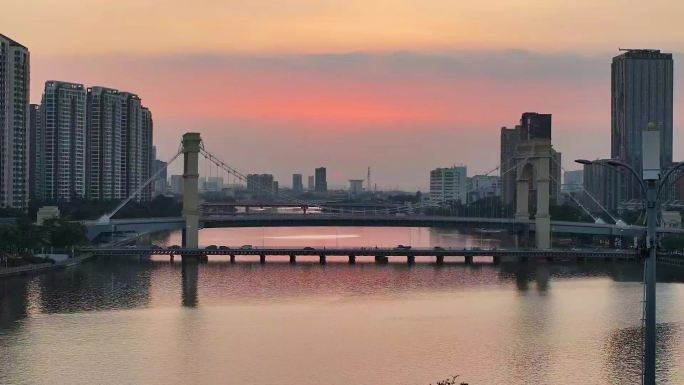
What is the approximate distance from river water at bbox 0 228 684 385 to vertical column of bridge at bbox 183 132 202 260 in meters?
5.50

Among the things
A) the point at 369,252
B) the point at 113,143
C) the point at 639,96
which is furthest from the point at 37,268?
the point at 639,96

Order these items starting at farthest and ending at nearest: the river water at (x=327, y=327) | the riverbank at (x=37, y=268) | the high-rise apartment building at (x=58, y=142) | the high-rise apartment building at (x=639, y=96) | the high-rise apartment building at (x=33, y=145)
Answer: the high-rise apartment building at (x=639, y=96)
the high-rise apartment building at (x=58, y=142)
the high-rise apartment building at (x=33, y=145)
the riverbank at (x=37, y=268)
the river water at (x=327, y=327)

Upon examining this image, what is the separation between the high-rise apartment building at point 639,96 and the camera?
8306 centimetres

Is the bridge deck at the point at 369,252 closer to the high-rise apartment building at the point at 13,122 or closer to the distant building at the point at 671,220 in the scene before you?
the high-rise apartment building at the point at 13,122

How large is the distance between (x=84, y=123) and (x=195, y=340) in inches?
1839


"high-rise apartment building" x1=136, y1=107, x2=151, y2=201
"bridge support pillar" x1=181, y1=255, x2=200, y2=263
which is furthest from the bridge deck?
"high-rise apartment building" x1=136, y1=107, x2=151, y2=201

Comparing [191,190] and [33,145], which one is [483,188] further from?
[191,190]

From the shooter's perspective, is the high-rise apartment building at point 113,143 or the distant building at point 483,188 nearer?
the high-rise apartment building at point 113,143

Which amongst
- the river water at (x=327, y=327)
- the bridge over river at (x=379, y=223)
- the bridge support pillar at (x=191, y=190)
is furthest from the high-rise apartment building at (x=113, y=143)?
the river water at (x=327, y=327)

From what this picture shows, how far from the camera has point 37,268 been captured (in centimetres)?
3006

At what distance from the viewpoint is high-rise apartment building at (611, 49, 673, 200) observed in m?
83.1

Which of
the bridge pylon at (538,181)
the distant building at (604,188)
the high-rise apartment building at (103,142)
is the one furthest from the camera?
the distant building at (604,188)

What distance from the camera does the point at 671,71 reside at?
85.6 metres

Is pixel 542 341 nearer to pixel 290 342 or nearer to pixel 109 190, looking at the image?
pixel 290 342
